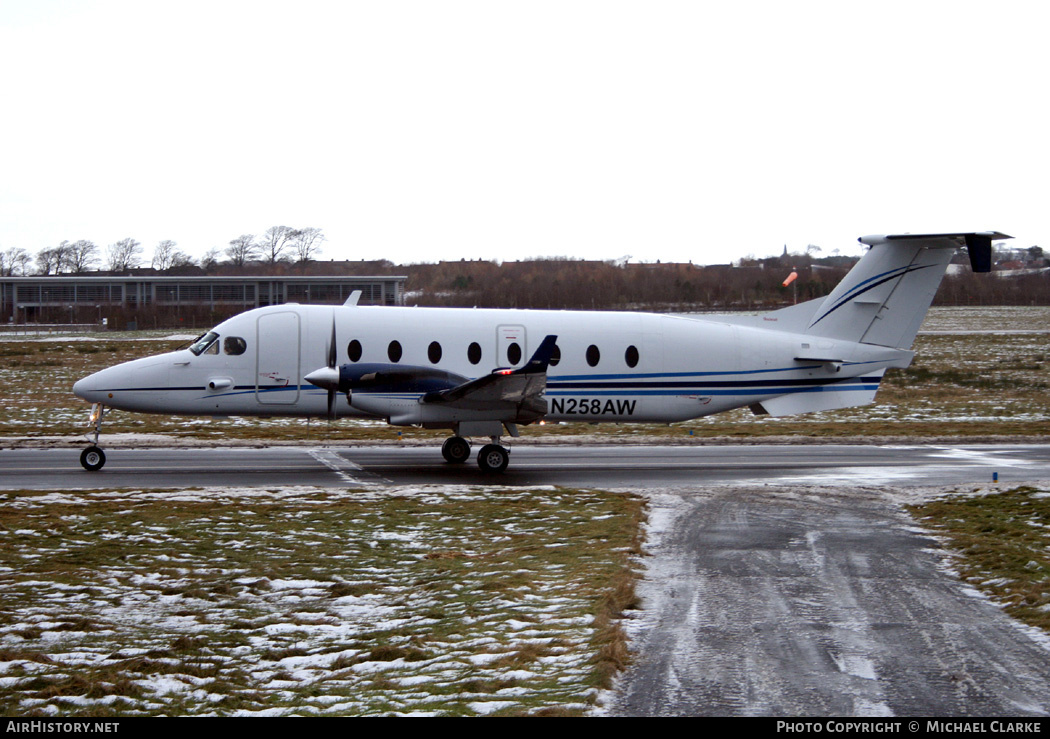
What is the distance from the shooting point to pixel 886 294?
71.3ft

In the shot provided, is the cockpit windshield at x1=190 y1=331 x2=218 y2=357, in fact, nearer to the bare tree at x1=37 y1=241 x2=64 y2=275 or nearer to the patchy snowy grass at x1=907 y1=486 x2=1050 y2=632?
the patchy snowy grass at x1=907 y1=486 x2=1050 y2=632

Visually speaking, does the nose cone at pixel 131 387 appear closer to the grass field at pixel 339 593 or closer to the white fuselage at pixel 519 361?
the white fuselage at pixel 519 361

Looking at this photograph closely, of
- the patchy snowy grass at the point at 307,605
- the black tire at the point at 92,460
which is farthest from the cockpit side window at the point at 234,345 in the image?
the patchy snowy grass at the point at 307,605

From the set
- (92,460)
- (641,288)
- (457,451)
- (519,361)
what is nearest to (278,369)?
(92,460)

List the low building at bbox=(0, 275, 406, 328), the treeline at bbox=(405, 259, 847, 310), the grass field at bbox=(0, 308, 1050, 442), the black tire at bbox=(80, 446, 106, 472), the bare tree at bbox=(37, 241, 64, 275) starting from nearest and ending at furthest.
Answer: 1. the black tire at bbox=(80, 446, 106, 472)
2. the grass field at bbox=(0, 308, 1050, 442)
3. the treeline at bbox=(405, 259, 847, 310)
4. the low building at bbox=(0, 275, 406, 328)
5. the bare tree at bbox=(37, 241, 64, 275)

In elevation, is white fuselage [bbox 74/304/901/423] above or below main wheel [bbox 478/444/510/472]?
above

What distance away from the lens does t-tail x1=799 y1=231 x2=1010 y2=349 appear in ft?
70.7

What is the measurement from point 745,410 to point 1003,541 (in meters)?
25.5

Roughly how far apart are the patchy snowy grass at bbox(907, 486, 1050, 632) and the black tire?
15.9m

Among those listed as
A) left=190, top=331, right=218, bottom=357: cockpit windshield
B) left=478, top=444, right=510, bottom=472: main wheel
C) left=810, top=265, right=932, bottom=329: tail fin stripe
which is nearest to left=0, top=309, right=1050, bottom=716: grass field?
left=478, top=444, right=510, bottom=472: main wheel

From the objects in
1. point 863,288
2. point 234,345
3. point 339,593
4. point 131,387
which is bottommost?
point 339,593

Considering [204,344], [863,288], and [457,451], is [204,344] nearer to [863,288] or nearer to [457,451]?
[457,451]

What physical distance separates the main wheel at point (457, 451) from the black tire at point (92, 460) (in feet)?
24.0

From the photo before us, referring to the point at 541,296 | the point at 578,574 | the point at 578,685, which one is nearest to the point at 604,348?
the point at 578,574
